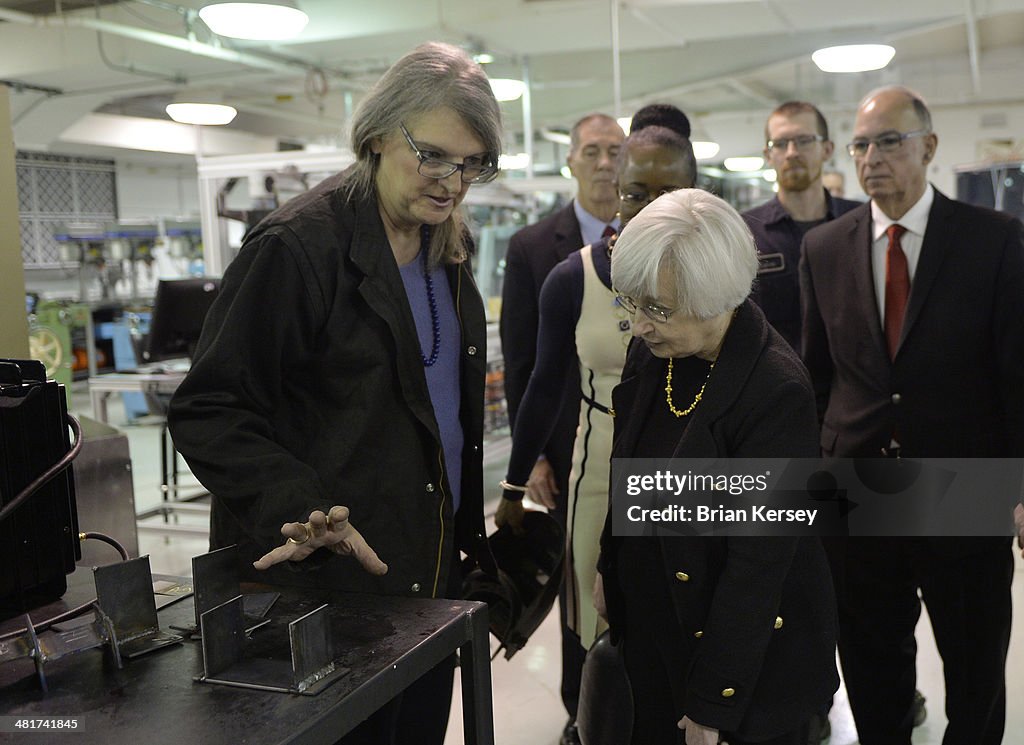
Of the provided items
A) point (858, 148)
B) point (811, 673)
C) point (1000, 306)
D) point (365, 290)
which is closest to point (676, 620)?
point (811, 673)

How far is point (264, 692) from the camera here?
962 mm

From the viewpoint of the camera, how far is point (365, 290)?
141 cm

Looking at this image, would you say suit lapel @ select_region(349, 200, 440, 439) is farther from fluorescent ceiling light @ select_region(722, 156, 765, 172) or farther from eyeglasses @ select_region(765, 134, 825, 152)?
fluorescent ceiling light @ select_region(722, 156, 765, 172)

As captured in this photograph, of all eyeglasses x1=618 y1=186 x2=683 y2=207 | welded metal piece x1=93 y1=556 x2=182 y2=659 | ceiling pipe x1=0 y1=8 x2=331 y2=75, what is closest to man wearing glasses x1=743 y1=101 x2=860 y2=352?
eyeglasses x1=618 y1=186 x2=683 y2=207

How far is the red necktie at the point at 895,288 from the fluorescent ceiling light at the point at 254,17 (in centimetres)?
320

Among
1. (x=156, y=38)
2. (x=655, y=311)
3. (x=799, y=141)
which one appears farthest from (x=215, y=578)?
(x=156, y=38)

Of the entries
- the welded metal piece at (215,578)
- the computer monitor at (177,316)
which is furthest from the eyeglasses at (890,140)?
the computer monitor at (177,316)

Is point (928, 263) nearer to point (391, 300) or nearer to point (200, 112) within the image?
point (391, 300)

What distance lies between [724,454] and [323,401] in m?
0.60

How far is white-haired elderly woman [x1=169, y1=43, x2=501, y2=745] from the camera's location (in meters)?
1.29

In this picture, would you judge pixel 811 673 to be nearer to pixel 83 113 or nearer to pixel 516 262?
pixel 516 262

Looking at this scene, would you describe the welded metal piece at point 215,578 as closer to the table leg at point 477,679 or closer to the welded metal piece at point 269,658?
the welded metal piece at point 269,658

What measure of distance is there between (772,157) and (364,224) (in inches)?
69.8

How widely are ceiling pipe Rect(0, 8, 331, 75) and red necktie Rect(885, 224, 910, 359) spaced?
610 cm
